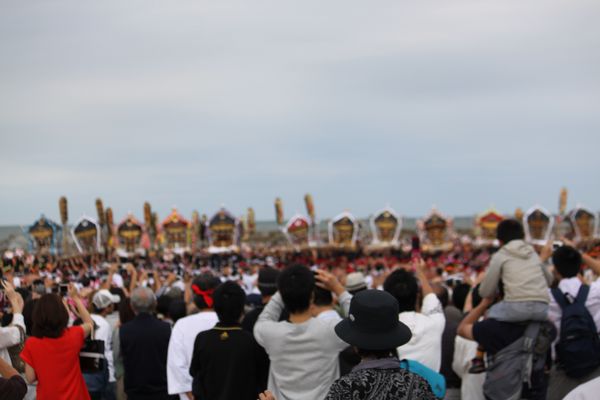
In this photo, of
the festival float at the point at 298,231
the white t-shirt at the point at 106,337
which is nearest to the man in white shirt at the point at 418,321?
the white t-shirt at the point at 106,337

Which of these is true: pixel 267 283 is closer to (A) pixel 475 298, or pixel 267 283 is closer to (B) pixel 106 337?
(B) pixel 106 337

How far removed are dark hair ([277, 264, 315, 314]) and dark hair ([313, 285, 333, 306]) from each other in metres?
0.52

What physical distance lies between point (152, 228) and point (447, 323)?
3009cm

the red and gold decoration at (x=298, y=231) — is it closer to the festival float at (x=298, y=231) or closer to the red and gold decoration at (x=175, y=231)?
the festival float at (x=298, y=231)

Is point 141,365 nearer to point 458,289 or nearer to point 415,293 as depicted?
point 415,293

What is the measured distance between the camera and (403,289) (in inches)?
178

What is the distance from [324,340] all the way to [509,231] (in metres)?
1.82

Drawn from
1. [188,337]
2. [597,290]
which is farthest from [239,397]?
[597,290]

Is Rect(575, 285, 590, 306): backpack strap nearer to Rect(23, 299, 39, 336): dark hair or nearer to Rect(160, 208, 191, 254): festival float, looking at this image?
Rect(23, 299, 39, 336): dark hair

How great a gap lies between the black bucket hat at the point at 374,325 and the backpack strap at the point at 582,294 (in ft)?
10.7

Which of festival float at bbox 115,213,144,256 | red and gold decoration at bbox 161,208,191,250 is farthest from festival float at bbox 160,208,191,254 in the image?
festival float at bbox 115,213,144,256

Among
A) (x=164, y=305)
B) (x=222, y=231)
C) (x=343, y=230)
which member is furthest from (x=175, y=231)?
(x=164, y=305)

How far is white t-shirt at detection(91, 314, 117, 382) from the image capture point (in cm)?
551

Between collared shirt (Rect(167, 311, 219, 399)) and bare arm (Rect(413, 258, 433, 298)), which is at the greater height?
bare arm (Rect(413, 258, 433, 298))
